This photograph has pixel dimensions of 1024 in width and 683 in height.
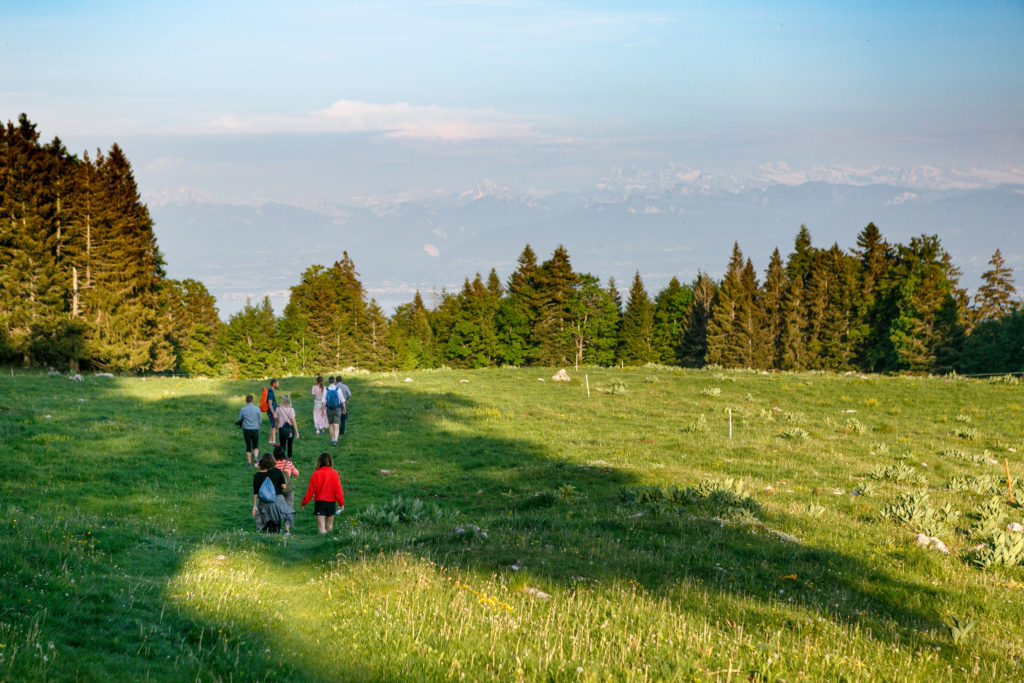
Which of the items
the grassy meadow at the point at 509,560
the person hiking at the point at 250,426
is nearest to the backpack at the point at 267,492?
the grassy meadow at the point at 509,560

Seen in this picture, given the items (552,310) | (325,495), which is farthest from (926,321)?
(325,495)

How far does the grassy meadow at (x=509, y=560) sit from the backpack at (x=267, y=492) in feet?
4.67

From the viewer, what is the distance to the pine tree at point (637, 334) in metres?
99.3

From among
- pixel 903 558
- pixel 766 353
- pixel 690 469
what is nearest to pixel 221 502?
pixel 690 469

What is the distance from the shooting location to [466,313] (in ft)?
313

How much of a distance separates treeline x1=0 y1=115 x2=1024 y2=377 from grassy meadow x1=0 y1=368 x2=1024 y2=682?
36182mm

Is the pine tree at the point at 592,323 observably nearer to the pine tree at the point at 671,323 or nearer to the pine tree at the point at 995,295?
the pine tree at the point at 671,323

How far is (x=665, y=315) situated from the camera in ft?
342

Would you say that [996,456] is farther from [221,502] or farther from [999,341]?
[999,341]

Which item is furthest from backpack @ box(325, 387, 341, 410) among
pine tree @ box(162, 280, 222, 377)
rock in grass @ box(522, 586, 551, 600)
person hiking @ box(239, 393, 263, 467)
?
pine tree @ box(162, 280, 222, 377)

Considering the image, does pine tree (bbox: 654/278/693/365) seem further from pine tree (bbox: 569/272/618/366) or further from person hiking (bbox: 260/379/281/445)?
person hiking (bbox: 260/379/281/445)

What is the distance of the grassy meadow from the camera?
6.71m

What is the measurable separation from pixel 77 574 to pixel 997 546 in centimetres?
1418

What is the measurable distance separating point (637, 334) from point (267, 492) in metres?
89.3
